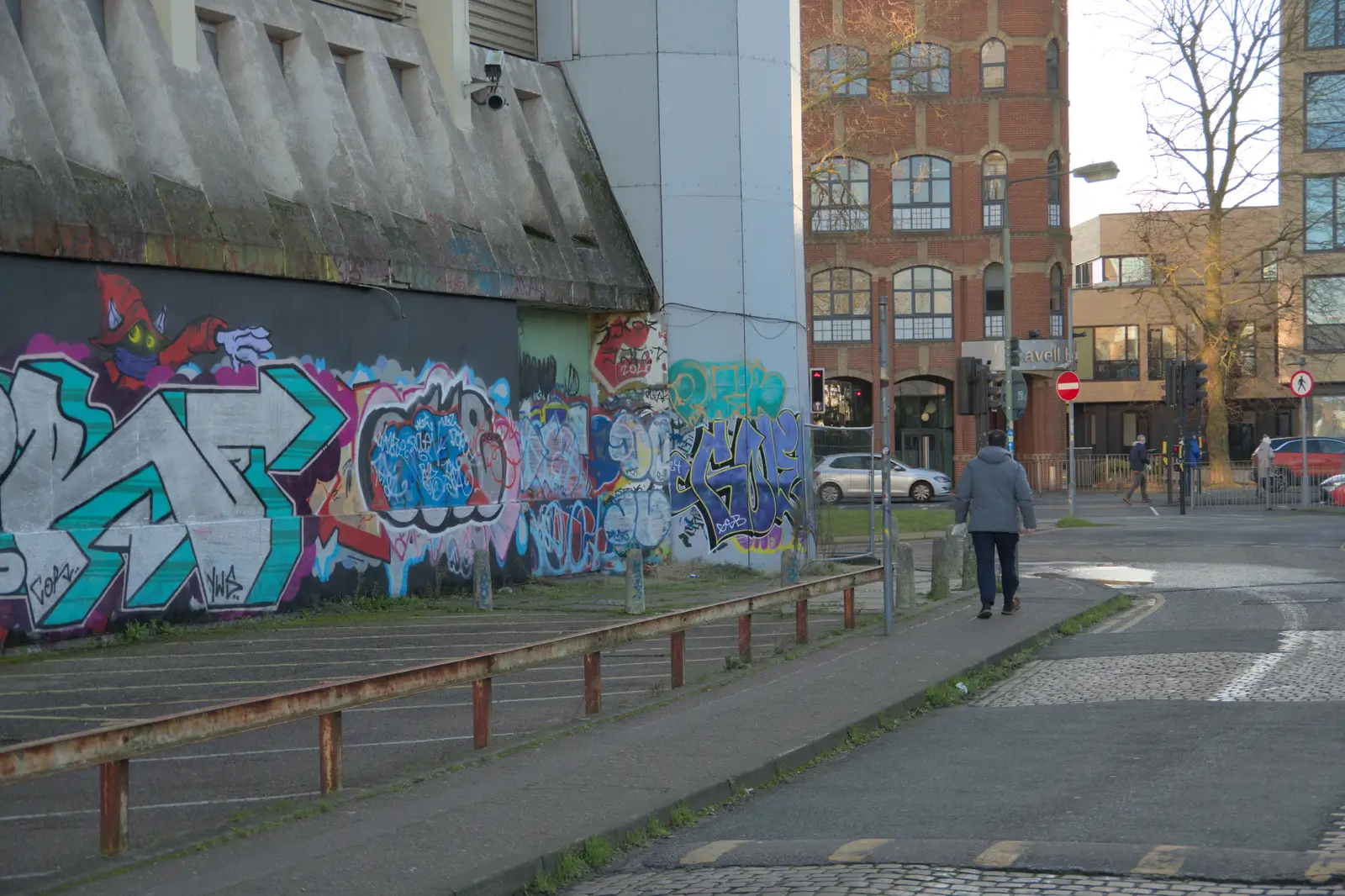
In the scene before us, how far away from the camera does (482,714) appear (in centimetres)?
844

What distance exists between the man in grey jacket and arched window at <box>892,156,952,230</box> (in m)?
38.2

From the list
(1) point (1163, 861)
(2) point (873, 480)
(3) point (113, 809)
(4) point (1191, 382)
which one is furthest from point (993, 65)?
(3) point (113, 809)

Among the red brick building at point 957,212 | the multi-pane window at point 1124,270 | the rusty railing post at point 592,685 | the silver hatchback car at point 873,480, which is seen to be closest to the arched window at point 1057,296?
the red brick building at point 957,212

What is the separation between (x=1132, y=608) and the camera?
648 inches

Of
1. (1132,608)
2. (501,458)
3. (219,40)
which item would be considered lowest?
(1132,608)

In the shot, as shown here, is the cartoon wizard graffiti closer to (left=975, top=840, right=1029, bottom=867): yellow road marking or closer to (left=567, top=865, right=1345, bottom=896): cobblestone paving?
(left=567, top=865, right=1345, bottom=896): cobblestone paving

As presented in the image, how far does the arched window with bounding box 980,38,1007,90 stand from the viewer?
5206 cm

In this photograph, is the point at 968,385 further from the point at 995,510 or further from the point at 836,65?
the point at 836,65

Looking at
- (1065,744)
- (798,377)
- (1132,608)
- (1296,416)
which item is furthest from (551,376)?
(1296,416)

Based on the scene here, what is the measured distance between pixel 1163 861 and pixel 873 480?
2319 cm

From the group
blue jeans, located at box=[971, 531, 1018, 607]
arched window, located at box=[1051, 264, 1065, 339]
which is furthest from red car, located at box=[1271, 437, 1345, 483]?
blue jeans, located at box=[971, 531, 1018, 607]

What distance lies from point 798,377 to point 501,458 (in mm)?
5554

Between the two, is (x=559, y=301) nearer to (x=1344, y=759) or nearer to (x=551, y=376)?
(x=551, y=376)

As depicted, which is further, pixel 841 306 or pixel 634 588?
pixel 841 306
